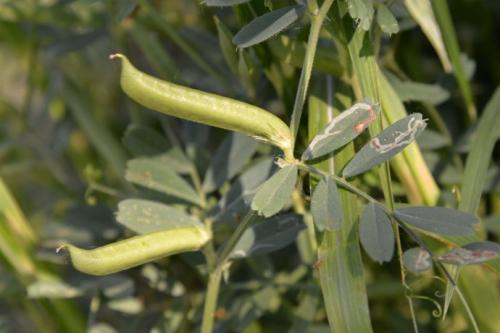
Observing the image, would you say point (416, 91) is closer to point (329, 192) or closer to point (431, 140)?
point (431, 140)

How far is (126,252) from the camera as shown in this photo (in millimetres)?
581

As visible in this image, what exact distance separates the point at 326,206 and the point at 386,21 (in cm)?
16

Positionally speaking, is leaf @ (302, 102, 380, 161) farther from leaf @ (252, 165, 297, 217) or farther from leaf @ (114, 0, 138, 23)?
leaf @ (114, 0, 138, 23)

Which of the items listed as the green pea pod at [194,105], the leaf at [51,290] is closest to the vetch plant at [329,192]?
the green pea pod at [194,105]

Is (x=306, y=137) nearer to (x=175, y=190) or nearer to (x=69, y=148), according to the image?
(x=175, y=190)

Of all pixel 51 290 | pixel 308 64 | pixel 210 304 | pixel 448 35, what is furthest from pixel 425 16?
pixel 51 290

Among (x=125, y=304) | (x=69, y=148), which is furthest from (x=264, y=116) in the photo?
(x=69, y=148)

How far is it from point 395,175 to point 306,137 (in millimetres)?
109

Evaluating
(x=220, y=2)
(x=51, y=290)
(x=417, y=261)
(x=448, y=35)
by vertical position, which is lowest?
(x=51, y=290)

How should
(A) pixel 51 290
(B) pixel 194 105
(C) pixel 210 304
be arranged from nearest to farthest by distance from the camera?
(B) pixel 194 105, (C) pixel 210 304, (A) pixel 51 290

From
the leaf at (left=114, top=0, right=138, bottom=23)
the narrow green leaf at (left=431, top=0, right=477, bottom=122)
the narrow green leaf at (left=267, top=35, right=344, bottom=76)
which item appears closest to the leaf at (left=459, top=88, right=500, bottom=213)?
the narrow green leaf at (left=431, top=0, right=477, bottom=122)

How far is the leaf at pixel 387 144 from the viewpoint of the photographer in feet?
1.91

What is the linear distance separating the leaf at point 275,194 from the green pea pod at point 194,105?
0.11 ft

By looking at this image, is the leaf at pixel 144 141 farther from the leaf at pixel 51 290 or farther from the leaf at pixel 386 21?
the leaf at pixel 386 21
